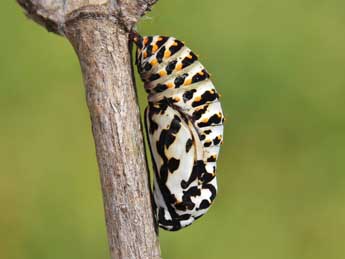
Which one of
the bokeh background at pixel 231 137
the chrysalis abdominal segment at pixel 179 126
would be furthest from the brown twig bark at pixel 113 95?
the bokeh background at pixel 231 137

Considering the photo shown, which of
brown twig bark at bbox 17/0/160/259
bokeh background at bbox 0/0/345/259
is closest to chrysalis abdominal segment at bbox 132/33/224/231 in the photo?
brown twig bark at bbox 17/0/160/259

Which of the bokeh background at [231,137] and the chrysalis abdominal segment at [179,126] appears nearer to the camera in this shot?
the chrysalis abdominal segment at [179,126]

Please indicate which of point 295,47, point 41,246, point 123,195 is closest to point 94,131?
point 123,195

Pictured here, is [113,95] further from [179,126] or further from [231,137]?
[231,137]

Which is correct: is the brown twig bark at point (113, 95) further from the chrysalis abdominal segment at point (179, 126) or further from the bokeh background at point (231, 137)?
the bokeh background at point (231, 137)

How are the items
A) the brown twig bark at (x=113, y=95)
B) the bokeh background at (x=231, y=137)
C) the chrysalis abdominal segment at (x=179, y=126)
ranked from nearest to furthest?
the brown twig bark at (x=113, y=95)
the chrysalis abdominal segment at (x=179, y=126)
the bokeh background at (x=231, y=137)

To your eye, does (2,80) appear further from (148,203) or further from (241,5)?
(148,203)

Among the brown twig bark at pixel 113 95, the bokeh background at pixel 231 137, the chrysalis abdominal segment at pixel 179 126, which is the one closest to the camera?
the brown twig bark at pixel 113 95
